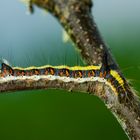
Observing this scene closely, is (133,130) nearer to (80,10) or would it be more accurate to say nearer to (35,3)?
(80,10)

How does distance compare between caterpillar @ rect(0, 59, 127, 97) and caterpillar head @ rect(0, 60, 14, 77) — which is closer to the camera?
caterpillar @ rect(0, 59, 127, 97)

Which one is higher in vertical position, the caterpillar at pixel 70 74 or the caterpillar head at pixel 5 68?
the caterpillar head at pixel 5 68

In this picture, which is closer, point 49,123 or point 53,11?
point 53,11

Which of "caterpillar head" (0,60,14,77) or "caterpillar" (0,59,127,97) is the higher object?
"caterpillar head" (0,60,14,77)

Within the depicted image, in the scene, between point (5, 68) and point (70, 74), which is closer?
point (70, 74)

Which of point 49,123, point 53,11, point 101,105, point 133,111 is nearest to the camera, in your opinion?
point 133,111

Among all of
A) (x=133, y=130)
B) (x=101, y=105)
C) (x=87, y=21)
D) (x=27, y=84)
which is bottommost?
(x=133, y=130)

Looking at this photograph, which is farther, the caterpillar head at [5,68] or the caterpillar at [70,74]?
the caterpillar head at [5,68]

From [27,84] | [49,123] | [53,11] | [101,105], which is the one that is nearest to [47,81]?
[27,84]
